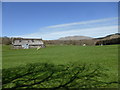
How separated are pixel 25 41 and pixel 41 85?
48610 mm

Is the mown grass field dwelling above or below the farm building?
below

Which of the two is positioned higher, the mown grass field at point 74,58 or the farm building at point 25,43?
the farm building at point 25,43

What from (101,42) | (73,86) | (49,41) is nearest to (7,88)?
(73,86)

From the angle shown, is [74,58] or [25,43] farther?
[25,43]

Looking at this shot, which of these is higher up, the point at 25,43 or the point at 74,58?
the point at 25,43

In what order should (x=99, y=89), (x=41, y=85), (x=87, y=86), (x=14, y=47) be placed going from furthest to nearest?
(x=14, y=47), (x=41, y=85), (x=87, y=86), (x=99, y=89)

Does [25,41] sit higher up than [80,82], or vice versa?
[25,41]

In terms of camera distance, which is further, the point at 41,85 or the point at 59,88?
the point at 41,85

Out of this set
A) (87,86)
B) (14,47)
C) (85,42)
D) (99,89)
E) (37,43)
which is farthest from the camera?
(85,42)

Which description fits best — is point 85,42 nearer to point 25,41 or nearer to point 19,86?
point 25,41

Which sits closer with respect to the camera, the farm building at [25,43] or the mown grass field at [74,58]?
the mown grass field at [74,58]

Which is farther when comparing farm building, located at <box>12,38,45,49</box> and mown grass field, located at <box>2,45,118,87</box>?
farm building, located at <box>12,38,45,49</box>

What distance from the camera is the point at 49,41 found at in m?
67.6

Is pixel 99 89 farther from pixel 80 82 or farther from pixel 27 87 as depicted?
pixel 27 87
